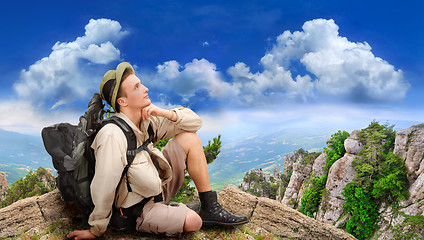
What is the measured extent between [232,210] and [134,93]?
2.77 m

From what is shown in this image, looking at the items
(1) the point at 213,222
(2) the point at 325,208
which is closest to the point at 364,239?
(2) the point at 325,208

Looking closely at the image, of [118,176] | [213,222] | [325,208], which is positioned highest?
[118,176]

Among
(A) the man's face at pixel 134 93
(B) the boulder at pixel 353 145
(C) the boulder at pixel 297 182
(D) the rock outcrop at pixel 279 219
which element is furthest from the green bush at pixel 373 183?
(A) the man's face at pixel 134 93

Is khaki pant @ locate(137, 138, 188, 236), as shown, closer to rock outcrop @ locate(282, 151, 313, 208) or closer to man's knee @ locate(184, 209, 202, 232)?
man's knee @ locate(184, 209, 202, 232)

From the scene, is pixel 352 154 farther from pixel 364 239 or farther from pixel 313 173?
pixel 364 239

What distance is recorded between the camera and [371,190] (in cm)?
2481

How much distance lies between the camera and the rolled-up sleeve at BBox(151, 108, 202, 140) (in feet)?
10.8

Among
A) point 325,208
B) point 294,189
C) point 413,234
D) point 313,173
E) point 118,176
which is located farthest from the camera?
point 294,189

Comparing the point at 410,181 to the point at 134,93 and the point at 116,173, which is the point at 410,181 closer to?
the point at 134,93

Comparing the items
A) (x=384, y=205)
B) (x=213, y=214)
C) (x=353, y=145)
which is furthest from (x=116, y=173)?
(x=353, y=145)

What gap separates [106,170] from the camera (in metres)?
2.68

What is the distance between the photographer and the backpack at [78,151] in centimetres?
284

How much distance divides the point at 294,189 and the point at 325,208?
6975 millimetres

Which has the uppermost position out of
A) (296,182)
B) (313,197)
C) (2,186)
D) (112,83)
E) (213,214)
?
(112,83)
